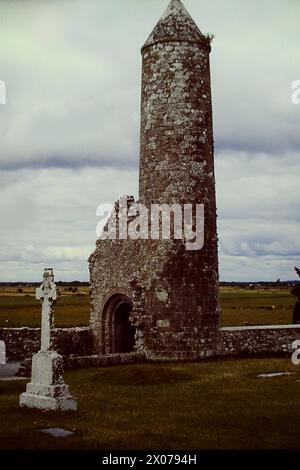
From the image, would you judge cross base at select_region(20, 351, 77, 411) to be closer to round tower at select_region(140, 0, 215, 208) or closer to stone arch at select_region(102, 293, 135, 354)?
round tower at select_region(140, 0, 215, 208)

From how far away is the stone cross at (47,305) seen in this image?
43.1ft

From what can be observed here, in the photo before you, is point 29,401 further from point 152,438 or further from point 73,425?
point 152,438

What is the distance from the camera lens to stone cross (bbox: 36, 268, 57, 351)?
13.1 metres

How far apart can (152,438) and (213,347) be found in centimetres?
1218

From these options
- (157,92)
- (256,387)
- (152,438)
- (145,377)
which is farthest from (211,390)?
(157,92)

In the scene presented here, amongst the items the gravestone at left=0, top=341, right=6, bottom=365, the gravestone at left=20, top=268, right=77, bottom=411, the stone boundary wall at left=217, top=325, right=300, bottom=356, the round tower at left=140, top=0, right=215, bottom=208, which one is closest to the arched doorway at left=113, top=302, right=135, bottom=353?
the stone boundary wall at left=217, top=325, right=300, bottom=356

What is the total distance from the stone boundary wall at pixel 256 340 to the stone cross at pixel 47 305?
33.0 ft

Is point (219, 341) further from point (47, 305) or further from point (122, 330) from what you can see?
point (47, 305)

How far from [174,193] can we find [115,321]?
514cm

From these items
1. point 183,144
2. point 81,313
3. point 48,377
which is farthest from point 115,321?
point 81,313

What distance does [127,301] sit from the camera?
23.0 metres

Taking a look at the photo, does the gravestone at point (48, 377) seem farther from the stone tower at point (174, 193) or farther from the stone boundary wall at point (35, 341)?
the stone boundary wall at point (35, 341)

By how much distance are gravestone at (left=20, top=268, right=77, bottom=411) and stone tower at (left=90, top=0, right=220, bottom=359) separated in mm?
8458

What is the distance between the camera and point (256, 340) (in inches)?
937
